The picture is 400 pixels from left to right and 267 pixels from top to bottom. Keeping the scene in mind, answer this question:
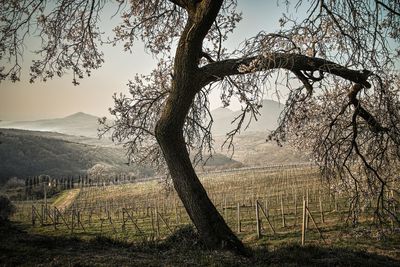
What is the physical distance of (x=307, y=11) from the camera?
6250 millimetres

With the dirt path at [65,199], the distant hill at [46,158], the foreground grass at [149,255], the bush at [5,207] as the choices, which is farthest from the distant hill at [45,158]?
the foreground grass at [149,255]

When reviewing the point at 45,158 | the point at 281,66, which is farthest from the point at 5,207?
the point at 45,158

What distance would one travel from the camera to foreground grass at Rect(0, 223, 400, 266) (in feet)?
18.5

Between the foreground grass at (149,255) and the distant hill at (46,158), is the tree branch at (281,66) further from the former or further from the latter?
the distant hill at (46,158)

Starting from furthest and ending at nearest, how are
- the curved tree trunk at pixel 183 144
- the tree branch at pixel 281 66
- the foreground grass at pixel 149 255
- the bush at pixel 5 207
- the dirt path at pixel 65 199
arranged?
the dirt path at pixel 65 199
the bush at pixel 5 207
the curved tree trunk at pixel 183 144
the tree branch at pixel 281 66
the foreground grass at pixel 149 255

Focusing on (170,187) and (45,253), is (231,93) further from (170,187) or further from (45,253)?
(45,253)

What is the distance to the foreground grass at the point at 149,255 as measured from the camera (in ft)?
18.5

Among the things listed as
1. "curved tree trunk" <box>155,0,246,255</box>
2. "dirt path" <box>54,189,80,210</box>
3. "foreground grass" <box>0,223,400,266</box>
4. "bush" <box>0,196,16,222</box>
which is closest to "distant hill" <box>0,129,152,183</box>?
"dirt path" <box>54,189,80,210</box>

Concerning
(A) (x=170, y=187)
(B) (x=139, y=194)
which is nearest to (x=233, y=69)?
(A) (x=170, y=187)

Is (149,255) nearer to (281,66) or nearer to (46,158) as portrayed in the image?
(281,66)

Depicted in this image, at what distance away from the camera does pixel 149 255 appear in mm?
6488

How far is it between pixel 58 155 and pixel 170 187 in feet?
454

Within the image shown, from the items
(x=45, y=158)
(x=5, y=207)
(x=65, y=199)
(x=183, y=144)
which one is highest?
(x=45, y=158)

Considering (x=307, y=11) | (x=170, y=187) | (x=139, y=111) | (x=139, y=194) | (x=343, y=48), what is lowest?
(x=139, y=194)
